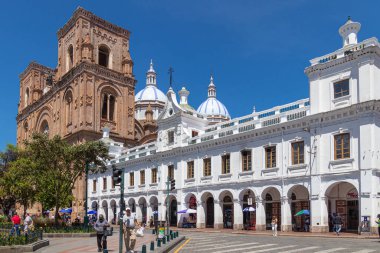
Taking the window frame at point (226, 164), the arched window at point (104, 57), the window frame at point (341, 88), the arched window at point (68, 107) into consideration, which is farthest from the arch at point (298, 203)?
the arched window at point (104, 57)

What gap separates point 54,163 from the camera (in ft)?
114

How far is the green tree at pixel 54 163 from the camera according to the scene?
1345 inches

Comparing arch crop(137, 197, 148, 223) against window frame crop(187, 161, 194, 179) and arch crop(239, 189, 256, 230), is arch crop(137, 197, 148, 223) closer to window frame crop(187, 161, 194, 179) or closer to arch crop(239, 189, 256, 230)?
window frame crop(187, 161, 194, 179)

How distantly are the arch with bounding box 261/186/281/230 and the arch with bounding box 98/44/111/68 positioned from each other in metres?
41.5

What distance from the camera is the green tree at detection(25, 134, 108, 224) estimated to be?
3416 centimetres

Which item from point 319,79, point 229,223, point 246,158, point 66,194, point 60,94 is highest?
point 60,94

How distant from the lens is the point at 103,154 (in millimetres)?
36438

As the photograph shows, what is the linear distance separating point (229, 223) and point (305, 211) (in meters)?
9.24

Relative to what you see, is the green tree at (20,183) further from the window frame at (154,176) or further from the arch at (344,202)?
the arch at (344,202)

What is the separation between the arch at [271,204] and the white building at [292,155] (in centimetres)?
8

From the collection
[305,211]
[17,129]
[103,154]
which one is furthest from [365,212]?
[17,129]

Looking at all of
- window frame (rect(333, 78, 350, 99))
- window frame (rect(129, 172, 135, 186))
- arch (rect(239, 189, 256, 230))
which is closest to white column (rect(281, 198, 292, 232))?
arch (rect(239, 189, 256, 230))

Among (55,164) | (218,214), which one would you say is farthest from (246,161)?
(55,164)

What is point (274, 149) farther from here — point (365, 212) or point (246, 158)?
point (365, 212)
